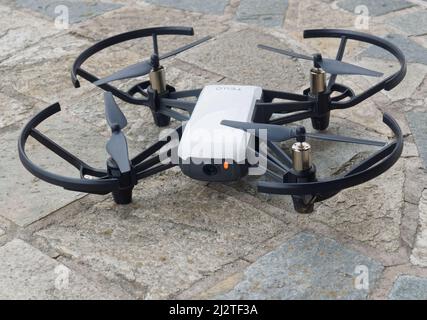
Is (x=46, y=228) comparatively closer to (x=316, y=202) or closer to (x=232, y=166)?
(x=232, y=166)

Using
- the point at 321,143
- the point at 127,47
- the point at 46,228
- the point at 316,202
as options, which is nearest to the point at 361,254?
the point at 316,202

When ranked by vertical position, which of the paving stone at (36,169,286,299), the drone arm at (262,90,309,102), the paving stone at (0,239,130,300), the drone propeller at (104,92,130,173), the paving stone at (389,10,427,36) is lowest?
the paving stone at (0,239,130,300)

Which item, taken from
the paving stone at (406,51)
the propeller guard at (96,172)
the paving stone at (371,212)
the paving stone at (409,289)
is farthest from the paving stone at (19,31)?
the paving stone at (409,289)

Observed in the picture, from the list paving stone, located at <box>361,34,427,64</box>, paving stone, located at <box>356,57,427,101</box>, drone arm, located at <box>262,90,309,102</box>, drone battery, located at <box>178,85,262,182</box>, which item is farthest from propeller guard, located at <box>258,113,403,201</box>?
paving stone, located at <box>361,34,427,64</box>

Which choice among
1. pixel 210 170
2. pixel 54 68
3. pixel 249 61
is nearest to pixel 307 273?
pixel 210 170

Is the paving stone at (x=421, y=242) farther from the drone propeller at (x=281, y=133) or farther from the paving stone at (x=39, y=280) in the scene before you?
the paving stone at (x=39, y=280)

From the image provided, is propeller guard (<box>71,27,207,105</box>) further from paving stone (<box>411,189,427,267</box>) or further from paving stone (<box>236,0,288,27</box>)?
paving stone (<box>411,189,427,267</box>)

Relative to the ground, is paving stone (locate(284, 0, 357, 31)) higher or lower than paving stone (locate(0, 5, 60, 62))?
higher

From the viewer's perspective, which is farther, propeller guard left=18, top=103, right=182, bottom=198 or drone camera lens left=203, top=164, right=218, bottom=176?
drone camera lens left=203, top=164, right=218, bottom=176
